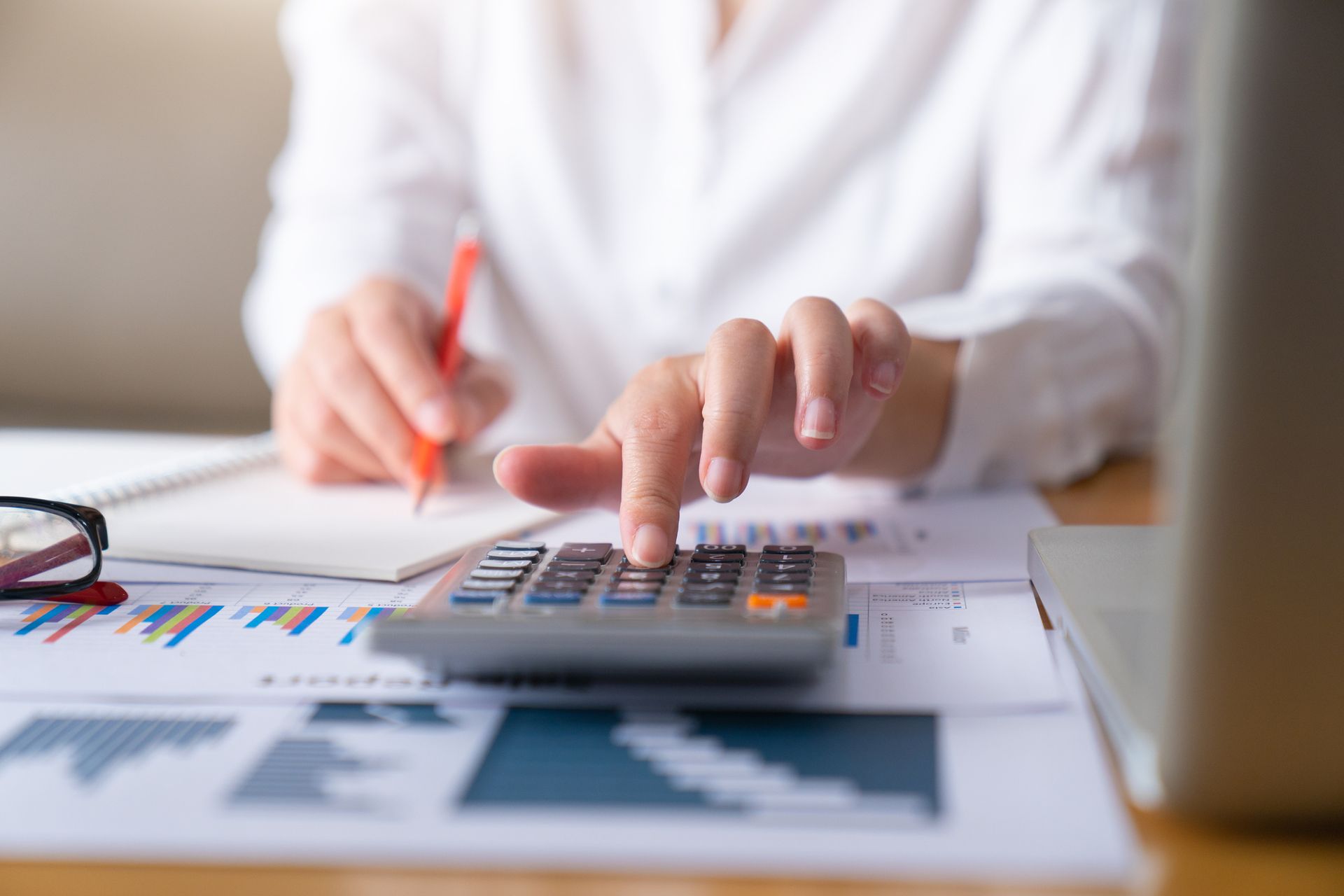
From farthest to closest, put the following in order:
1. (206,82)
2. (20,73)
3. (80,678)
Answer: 1. (206,82)
2. (20,73)
3. (80,678)

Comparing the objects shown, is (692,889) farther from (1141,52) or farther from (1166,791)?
(1141,52)

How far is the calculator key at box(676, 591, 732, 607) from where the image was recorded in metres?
0.25

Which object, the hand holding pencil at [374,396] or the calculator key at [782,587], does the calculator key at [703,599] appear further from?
the hand holding pencil at [374,396]

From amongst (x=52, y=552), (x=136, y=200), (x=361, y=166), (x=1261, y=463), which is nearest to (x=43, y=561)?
(x=52, y=552)

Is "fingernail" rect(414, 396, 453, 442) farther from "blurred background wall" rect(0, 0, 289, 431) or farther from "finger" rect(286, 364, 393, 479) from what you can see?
"blurred background wall" rect(0, 0, 289, 431)

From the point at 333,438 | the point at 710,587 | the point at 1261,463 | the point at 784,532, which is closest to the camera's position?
the point at 1261,463

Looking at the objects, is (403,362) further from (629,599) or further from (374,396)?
(629,599)

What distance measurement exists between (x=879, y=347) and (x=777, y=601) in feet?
0.47

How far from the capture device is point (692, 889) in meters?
0.17

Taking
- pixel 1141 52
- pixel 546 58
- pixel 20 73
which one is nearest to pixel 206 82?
pixel 20 73

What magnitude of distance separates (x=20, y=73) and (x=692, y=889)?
1.10 meters

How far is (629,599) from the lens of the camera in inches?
10.2

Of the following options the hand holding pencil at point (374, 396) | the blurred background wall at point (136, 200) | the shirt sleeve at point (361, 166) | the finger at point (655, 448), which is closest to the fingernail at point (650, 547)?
the finger at point (655, 448)

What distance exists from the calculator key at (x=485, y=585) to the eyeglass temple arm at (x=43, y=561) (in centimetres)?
15
